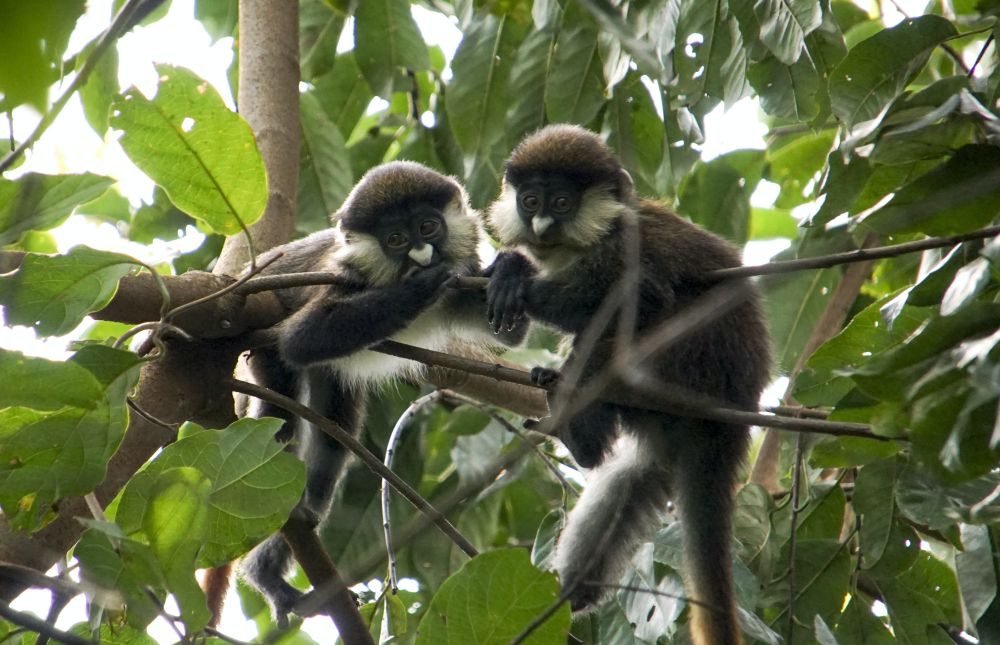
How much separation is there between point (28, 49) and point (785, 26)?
8.83 feet

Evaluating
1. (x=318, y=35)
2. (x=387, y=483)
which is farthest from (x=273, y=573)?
(x=318, y=35)

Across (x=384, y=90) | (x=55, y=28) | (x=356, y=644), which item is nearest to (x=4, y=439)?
(x=356, y=644)

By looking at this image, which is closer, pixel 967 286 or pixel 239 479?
pixel 967 286

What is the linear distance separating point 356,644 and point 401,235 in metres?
1.77

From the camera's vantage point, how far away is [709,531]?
3.29 meters

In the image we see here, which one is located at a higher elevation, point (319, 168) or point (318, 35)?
point (318, 35)

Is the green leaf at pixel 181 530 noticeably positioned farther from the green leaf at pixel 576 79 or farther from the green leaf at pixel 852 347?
the green leaf at pixel 576 79

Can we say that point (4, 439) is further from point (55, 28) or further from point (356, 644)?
point (55, 28)

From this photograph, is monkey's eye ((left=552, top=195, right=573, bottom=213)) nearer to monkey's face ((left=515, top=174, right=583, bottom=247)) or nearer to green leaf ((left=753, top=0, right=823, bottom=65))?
monkey's face ((left=515, top=174, right=583, bottom=247))

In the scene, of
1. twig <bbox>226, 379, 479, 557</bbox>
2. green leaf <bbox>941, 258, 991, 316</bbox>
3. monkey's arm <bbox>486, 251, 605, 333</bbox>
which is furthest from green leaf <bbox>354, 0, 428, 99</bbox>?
green leaf <bbox>941, 258, 991, 316</bbox>

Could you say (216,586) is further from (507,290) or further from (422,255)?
(507,290)

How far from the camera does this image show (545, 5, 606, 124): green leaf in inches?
161

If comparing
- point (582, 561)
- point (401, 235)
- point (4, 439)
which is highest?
point (4, 439)

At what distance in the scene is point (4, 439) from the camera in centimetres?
223
